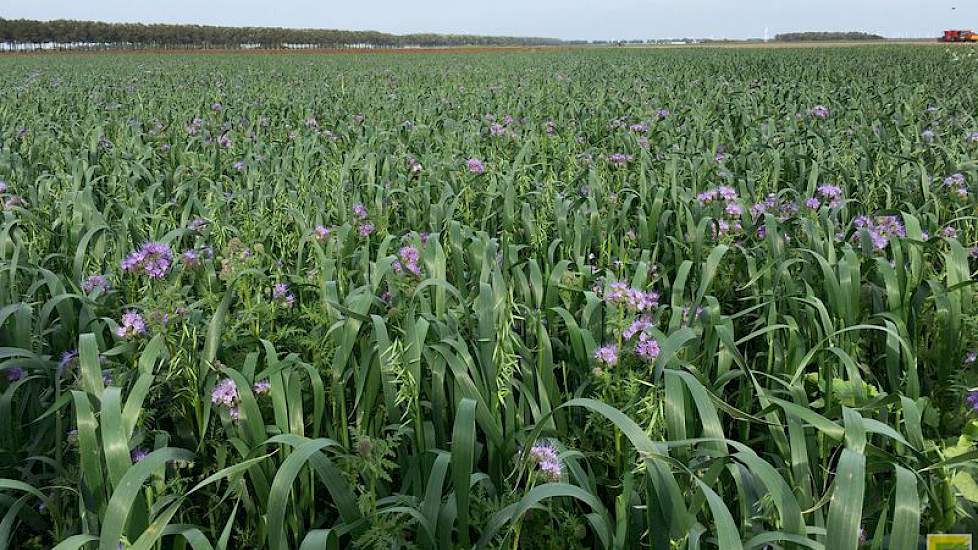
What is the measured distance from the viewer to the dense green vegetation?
1.72m

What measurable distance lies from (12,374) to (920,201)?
223 inches

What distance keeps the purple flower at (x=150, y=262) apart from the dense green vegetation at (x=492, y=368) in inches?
0.5

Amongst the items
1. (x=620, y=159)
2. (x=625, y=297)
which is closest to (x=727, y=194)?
(x=620, y=159)

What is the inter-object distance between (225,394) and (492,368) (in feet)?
2.87

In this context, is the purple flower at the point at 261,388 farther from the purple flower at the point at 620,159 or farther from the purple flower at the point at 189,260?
the purple flower at the point at 620,159

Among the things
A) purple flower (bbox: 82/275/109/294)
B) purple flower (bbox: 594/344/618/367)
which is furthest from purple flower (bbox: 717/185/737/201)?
purple flower (bbox: 82/275/109/294)

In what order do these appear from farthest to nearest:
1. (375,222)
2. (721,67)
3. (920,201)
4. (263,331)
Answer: (721,67)
(920,201)
(375,222)
(263,331)

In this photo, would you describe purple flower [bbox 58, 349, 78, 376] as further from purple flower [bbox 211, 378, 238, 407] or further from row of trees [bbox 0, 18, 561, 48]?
row of trees [bbox 0, 18, 561, 48]

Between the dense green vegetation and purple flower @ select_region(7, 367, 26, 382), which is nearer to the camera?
the dense green vegetation

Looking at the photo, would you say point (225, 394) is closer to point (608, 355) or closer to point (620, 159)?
point (608, 355)

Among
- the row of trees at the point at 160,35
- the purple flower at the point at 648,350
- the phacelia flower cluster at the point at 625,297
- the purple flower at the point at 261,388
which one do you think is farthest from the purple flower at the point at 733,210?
the row of trees at the point at 160,35

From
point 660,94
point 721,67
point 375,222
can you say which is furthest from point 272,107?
point 721,67

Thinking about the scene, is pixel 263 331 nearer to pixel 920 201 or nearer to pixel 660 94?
pixel 920 201

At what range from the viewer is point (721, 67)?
2205 centimetres
